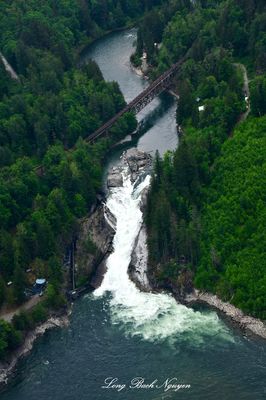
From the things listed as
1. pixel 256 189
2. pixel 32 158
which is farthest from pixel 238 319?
pixel 32 158

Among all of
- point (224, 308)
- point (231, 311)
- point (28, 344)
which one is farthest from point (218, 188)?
point (28, 344)

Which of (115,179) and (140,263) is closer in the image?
(140,263)

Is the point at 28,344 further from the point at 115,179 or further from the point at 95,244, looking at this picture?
the point at 115,179

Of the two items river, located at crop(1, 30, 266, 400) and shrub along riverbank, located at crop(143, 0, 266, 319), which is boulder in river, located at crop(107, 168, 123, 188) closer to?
shrub along riverbank, located at crop(143, 0, 266, 319)

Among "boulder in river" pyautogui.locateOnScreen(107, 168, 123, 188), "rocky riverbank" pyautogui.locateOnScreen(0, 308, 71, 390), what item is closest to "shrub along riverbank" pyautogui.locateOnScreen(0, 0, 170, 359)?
"rocky riverbank" pyautogui.locateOnScreen(0, 308, 71, 390)

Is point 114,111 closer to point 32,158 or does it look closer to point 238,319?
point 32,158

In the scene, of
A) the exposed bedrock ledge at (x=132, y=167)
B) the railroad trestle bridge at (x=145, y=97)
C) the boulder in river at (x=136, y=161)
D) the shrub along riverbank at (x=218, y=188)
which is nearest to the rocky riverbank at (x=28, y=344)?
the shrub along riverbank at (x=218, y=188)
